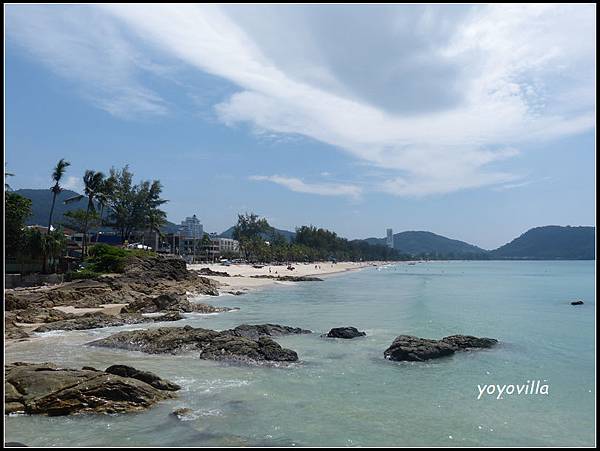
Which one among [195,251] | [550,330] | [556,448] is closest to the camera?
[556,448]

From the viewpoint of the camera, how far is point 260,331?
22172 millimetres

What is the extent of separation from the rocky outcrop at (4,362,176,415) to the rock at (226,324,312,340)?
8.06 meters

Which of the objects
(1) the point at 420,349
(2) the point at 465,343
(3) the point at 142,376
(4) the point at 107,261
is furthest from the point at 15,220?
(2) the point at 465,343

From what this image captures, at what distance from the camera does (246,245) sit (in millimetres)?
130500

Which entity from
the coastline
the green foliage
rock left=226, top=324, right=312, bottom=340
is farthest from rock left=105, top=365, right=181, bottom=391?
the coastline

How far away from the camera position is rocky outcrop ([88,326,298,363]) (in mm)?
17219

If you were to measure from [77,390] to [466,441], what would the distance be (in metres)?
8.66

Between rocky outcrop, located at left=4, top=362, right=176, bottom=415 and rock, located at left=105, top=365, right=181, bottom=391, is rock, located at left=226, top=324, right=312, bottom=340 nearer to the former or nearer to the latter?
rock, located at left=105, top=365, right=181, bottom=391

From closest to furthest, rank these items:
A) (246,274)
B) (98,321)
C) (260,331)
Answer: (260,331)
(98,321)
(246,274)

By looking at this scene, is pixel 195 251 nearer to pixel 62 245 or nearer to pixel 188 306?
pixel 62 245

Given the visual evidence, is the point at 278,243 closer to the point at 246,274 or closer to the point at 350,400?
Result: the point at 246,274

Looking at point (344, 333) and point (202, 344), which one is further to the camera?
point (344, 333)

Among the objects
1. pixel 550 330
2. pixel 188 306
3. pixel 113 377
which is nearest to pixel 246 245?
pixel 188 306

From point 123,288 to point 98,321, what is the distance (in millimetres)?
14232
